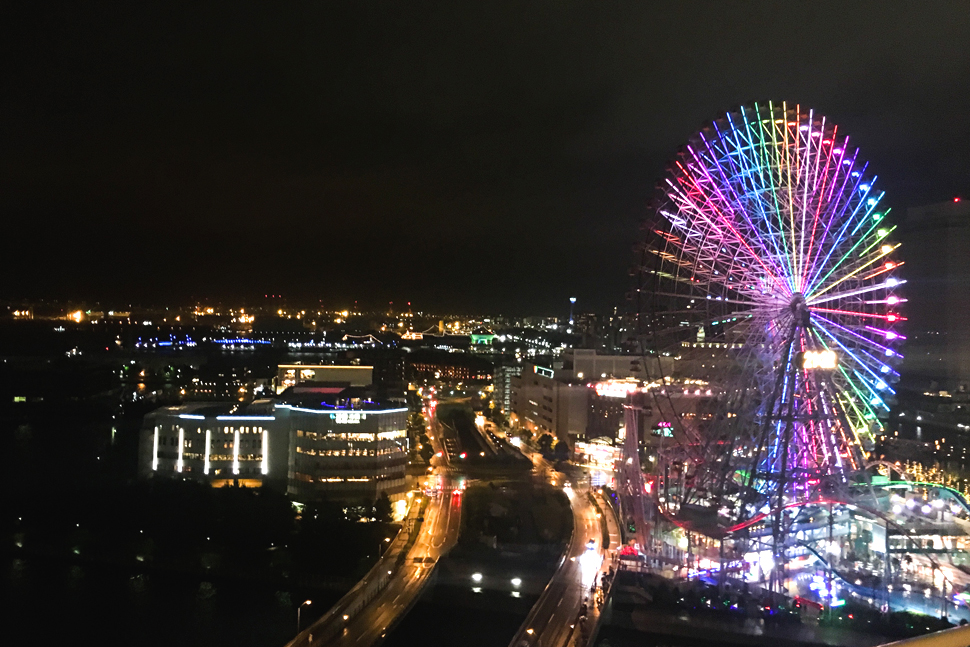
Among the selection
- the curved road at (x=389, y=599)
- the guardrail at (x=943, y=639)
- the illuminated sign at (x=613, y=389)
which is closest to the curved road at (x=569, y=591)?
the curved road at (x=389, y=599)

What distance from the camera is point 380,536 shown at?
8445 mm

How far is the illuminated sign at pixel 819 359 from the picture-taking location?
21.0 ft

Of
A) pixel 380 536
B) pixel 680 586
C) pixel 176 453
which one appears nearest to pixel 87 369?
pixel 176 453

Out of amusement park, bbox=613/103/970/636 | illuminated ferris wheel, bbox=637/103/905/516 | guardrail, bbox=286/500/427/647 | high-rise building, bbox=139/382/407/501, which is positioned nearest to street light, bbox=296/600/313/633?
guardrail, bbox=286/500/427/647

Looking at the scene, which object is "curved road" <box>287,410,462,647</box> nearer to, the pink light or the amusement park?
the amusement park

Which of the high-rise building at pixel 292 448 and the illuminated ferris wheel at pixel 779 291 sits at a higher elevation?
the illuminated ferris wheel at pixel 779 291

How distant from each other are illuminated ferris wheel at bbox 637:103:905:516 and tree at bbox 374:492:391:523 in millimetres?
3962

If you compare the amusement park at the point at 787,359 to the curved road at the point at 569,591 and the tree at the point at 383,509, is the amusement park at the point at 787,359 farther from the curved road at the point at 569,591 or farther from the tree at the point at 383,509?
the tree at the point at 383,509

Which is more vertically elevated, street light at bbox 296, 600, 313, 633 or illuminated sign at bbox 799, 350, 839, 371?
illuminated sign at bbox 799, 350, 839, 371

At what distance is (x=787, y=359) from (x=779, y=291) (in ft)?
1.92

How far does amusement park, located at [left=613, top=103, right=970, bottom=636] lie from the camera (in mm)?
6492

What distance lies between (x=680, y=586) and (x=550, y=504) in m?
3.41

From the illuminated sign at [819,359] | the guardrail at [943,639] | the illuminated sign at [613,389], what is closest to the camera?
the guardrail at [943,639]

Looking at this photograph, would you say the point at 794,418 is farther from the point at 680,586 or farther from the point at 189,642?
the point at 189,642
